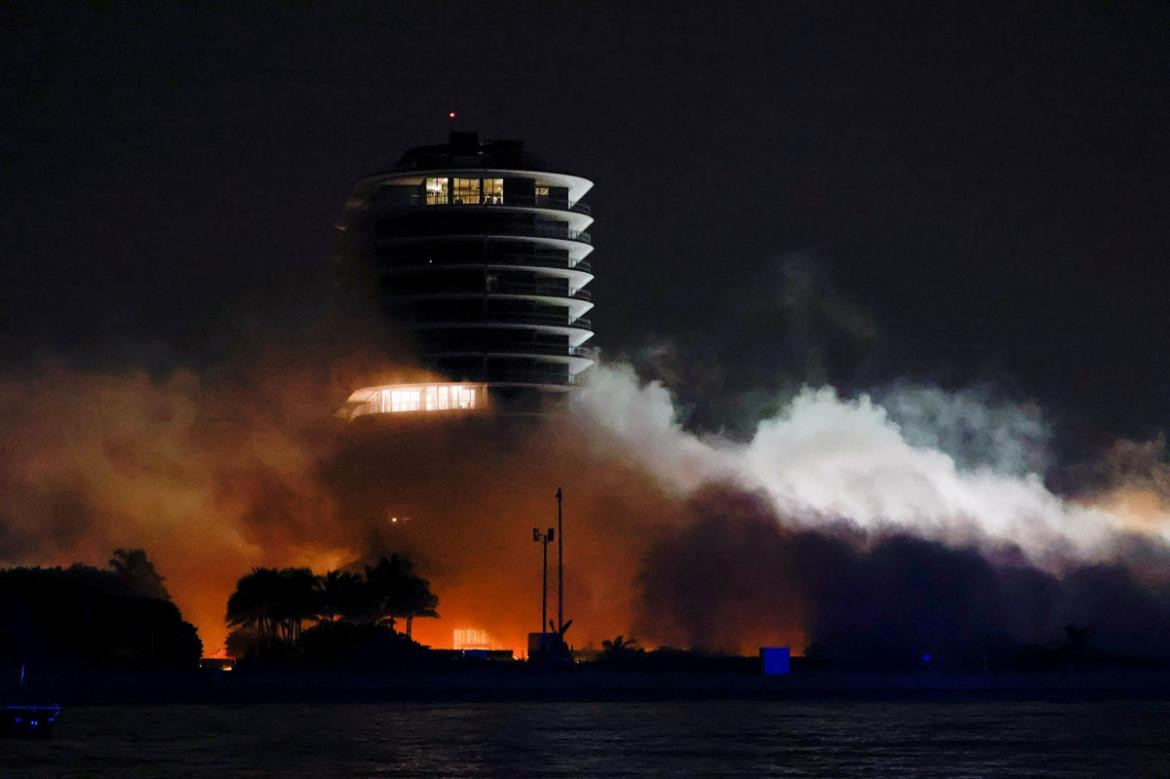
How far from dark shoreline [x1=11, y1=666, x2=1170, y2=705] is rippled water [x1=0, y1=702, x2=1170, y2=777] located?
433 centimetres

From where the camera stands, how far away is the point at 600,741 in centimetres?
8825

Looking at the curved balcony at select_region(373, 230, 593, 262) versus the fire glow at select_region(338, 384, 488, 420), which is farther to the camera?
the fire glow at select_region(338, 384, 488, 420)

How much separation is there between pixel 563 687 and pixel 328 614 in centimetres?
2430

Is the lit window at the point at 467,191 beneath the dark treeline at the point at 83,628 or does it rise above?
above

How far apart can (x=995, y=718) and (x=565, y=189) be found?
247 feet

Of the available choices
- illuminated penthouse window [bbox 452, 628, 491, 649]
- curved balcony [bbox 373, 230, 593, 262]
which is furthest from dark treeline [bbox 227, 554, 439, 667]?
curved balcony [bbox 373, 230, 593, 262]

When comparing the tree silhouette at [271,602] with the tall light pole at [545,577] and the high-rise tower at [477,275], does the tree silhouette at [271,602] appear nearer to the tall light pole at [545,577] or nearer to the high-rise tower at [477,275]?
the tall light pole at [545,577]

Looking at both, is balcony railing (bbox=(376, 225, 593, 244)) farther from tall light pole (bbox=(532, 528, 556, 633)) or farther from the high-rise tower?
tall light pole (bbox=(532, 528, 556, 633))

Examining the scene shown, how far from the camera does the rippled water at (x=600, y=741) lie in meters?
78.0

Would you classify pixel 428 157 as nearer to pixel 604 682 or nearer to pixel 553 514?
pixel 553 514

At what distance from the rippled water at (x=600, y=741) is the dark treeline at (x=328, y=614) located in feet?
56.3

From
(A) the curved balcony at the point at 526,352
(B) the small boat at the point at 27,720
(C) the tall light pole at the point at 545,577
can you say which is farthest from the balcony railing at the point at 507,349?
(B) the small boat at the point at 27,720

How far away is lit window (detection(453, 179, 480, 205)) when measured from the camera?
167 metres

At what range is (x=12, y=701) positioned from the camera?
349 ft
